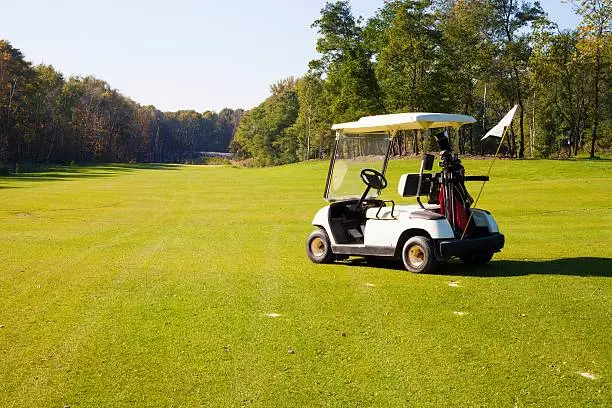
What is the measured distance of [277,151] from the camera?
12112 cm

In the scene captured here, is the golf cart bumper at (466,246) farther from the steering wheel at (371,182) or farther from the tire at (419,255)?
the steering wheel at (371,182)

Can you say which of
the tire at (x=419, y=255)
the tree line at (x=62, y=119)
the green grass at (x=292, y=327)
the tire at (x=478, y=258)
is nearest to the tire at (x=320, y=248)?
the green grass at (x=292, y=327)

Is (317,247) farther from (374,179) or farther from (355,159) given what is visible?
(355,159)

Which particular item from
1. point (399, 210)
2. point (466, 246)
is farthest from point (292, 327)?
point (399, 210)

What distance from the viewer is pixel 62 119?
102 m

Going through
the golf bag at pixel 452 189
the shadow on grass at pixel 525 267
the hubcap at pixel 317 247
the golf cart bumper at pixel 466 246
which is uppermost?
the golf bag at pixel 452 189

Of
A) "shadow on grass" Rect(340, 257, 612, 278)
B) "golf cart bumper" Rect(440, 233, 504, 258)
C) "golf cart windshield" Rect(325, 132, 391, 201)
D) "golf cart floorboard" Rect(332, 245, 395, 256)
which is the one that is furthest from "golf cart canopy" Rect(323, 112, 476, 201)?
"golf cart bumper" Rect(440, 233, 504, 258)

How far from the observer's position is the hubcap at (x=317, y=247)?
12.0 metres

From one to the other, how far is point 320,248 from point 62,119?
9869 cm

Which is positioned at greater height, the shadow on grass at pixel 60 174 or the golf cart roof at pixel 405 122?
the golf cart roof at pixel 405 122

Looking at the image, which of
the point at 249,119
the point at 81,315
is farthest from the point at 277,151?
the point at 81,315

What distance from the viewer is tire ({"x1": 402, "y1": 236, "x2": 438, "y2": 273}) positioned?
1035cm

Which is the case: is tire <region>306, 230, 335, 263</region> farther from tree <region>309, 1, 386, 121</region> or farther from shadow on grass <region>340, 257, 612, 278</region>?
tree <region>309, 1, 386, 121</region>

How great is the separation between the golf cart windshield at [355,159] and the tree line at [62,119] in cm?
7536
